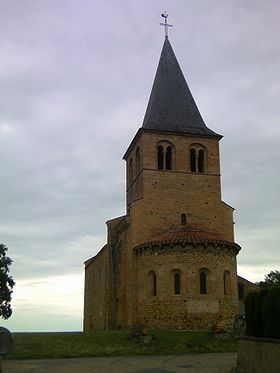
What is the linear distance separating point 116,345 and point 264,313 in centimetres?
1246

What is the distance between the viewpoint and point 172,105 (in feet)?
139

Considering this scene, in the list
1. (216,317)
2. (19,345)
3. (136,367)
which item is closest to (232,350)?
(216,317)

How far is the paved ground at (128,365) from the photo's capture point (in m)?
17.0

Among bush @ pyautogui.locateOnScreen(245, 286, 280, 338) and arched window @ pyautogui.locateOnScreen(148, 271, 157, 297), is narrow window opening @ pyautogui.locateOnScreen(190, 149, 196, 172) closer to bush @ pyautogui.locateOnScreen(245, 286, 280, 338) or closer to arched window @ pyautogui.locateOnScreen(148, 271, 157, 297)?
arched window @ pyautogui.locateOnScreen(148, 271, 157, 297)

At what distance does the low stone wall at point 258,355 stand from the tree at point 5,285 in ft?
99.9

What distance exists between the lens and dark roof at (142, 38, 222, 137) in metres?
40.6

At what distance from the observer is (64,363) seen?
1966 centimetres

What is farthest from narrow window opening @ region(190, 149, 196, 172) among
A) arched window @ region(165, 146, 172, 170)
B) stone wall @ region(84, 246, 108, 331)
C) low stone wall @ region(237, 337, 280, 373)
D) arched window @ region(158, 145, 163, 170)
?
low stone wall @ region(237, 337, 280, 373)

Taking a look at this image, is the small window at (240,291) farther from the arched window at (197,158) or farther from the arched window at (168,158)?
the arched window at (168,158)

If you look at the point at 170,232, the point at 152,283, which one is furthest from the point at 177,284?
the point at 170,232

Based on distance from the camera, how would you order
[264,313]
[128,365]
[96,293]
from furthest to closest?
[96,293] → [128,365] → [264,313]

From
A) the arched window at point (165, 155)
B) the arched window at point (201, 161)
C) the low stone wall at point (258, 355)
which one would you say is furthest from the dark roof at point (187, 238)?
the low stone wall at point (258, 355)

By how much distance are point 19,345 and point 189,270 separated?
12.4 metres

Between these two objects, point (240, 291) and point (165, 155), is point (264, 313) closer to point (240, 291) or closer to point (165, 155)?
point (165, 155)
